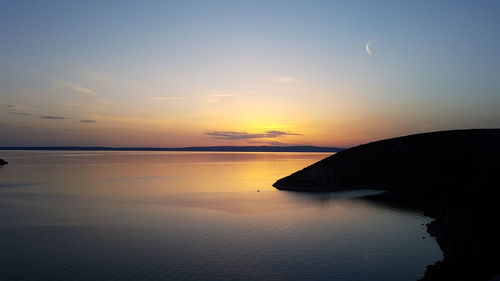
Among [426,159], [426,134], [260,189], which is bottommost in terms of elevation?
[260,189]

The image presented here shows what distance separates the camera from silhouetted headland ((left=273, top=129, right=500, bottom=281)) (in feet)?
152

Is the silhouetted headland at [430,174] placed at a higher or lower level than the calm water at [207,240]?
higher

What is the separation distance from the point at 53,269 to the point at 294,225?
1367 inches

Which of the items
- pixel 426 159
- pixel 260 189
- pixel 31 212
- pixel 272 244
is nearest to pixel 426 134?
pixel 426 159

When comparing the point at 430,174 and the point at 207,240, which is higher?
the point at 430,174

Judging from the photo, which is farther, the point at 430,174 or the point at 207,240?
the point at 430,174

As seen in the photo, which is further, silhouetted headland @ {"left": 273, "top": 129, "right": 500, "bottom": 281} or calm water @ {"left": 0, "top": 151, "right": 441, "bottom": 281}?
silhouetted headland @ {"left": 273, "top": 129, "right": 500, "bottom": 281}

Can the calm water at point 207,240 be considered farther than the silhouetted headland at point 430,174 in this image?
No

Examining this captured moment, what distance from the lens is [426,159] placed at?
108 meters

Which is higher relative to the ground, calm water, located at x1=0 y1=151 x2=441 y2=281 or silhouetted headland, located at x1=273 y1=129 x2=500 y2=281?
silhouetted headland, located at x1=273 y1=129 x2=500 y2=281

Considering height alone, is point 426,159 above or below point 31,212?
above

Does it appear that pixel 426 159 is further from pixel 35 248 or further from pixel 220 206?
pixel 35 248

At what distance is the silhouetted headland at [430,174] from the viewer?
4619cm

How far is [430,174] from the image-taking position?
101 m
